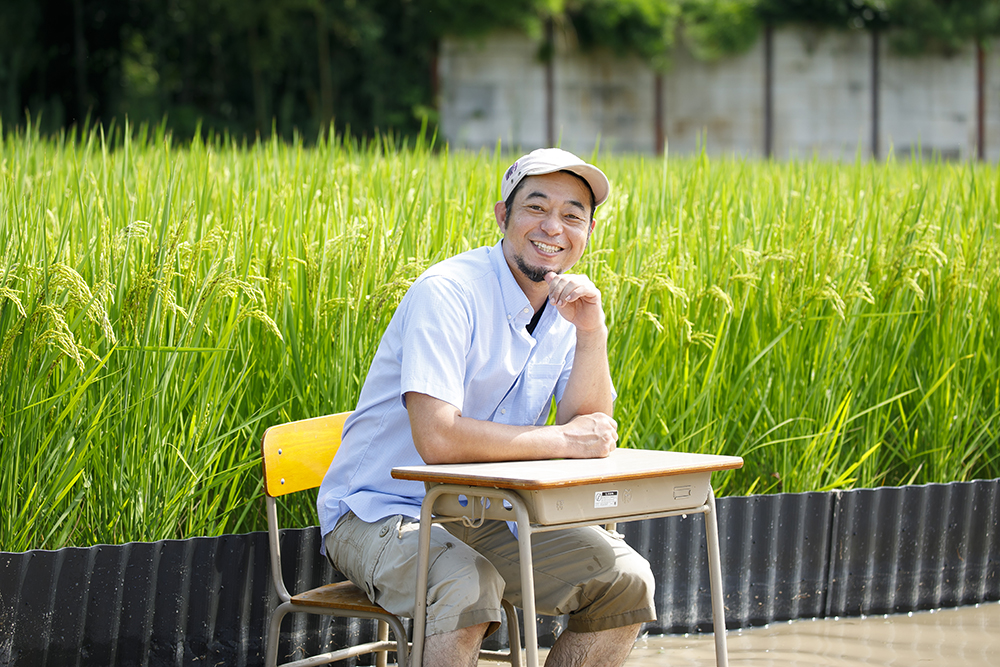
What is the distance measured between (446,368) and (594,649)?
0.68 m

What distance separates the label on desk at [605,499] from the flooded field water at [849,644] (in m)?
1.19

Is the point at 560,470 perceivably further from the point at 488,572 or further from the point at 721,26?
the point at 721,26

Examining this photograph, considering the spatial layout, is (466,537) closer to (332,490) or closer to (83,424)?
→ (332,490)

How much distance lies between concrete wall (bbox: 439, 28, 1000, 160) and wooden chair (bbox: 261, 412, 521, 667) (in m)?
13.3

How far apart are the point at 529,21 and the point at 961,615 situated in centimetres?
1266

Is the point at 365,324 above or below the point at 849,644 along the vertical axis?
above

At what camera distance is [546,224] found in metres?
2.34

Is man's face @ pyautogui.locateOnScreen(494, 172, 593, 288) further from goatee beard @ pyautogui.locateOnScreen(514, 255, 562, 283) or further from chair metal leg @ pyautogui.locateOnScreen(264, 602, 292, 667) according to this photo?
chair metal leg @ pyautogui.locateOnScreen(264, 602, 292, 667)

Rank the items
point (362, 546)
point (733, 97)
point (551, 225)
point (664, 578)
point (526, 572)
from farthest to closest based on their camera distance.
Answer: point (733, 97) → point (664, 578) → point (551, 225) → point (362, 546) → point (526, 572)

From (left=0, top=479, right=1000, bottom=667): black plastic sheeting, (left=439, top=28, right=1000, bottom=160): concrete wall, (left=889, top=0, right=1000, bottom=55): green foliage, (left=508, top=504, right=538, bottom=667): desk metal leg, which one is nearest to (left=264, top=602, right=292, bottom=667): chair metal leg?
(left=0, top=479, right=1000, bottom=667): black plastic sheeting

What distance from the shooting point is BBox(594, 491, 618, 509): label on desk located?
1984 millimetres

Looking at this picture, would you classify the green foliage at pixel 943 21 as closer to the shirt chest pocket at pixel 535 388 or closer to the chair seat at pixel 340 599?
the shirt chest pocket at pixel 535 388

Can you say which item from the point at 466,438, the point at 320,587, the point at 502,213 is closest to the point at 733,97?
the point at 502,213

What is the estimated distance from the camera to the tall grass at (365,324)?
2533 millimetres
